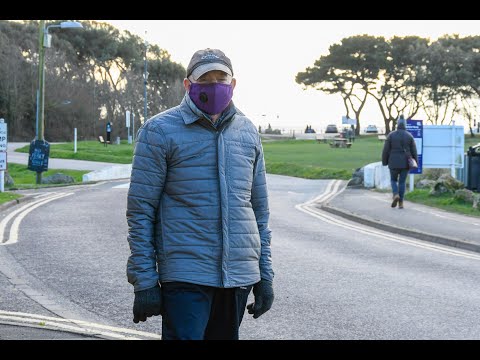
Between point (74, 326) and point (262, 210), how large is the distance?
11.4 ft

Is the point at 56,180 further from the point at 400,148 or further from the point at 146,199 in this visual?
the point at 146,199

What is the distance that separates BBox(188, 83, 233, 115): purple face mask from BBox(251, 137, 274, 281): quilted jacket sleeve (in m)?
0.35

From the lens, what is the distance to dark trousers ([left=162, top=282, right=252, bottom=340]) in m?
4.46

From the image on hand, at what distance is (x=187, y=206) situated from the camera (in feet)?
14.9

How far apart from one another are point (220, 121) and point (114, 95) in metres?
70.5

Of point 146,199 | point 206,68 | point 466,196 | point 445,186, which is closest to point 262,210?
point 146,199

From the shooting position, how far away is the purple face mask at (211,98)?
15.0 ft

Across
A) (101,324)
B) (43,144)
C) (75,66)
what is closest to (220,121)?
(101,324)

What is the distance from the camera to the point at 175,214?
4539mm

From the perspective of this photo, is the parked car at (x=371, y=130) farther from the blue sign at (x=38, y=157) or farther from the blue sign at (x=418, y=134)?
the blue sign at (x=418, y=134)

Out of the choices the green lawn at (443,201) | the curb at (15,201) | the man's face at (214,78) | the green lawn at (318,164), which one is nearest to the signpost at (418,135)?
the green lawn at (443,201)

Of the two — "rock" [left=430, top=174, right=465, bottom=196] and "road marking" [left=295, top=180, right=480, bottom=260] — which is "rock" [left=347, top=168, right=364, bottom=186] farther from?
"rock" [left=430, top=174, right=465, bottom=196]

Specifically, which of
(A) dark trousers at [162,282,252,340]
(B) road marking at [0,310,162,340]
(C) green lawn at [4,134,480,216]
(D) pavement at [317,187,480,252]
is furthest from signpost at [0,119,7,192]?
(A) dark trousers at [162,282,252,340]
